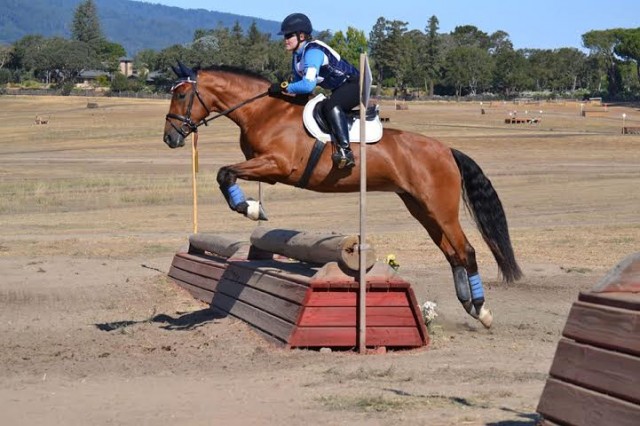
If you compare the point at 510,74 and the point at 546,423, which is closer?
the point at 546,423

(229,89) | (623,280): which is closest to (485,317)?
(229,89)

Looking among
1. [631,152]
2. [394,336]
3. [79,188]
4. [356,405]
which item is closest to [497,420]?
[356,405]

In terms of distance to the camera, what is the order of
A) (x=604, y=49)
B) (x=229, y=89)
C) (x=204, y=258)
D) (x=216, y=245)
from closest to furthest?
Result: (x=229, y=89) → (x=216, y=245) → (x=204, y=258) → (x=604, y=49)

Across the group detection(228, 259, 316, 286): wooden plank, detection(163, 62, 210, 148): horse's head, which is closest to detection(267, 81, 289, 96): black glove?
detection(163, 62, 210, 148): horse's head

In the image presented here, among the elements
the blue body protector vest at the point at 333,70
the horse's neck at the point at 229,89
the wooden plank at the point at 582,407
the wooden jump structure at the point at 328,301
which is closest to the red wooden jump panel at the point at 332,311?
the wooden jump structure at the point at 328,301

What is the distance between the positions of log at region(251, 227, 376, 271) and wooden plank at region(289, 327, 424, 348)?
600mm

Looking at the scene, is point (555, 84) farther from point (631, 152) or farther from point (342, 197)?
point (342, 197)

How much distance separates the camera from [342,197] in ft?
98.4

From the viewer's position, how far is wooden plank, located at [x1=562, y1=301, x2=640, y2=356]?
5.26 metres

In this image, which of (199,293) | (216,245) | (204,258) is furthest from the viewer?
(204,258)

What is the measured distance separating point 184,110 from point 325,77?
149 cm

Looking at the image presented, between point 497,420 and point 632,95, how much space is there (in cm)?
13064

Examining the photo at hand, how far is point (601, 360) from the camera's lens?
17.8 ft

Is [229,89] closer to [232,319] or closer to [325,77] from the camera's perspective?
[325,77]
